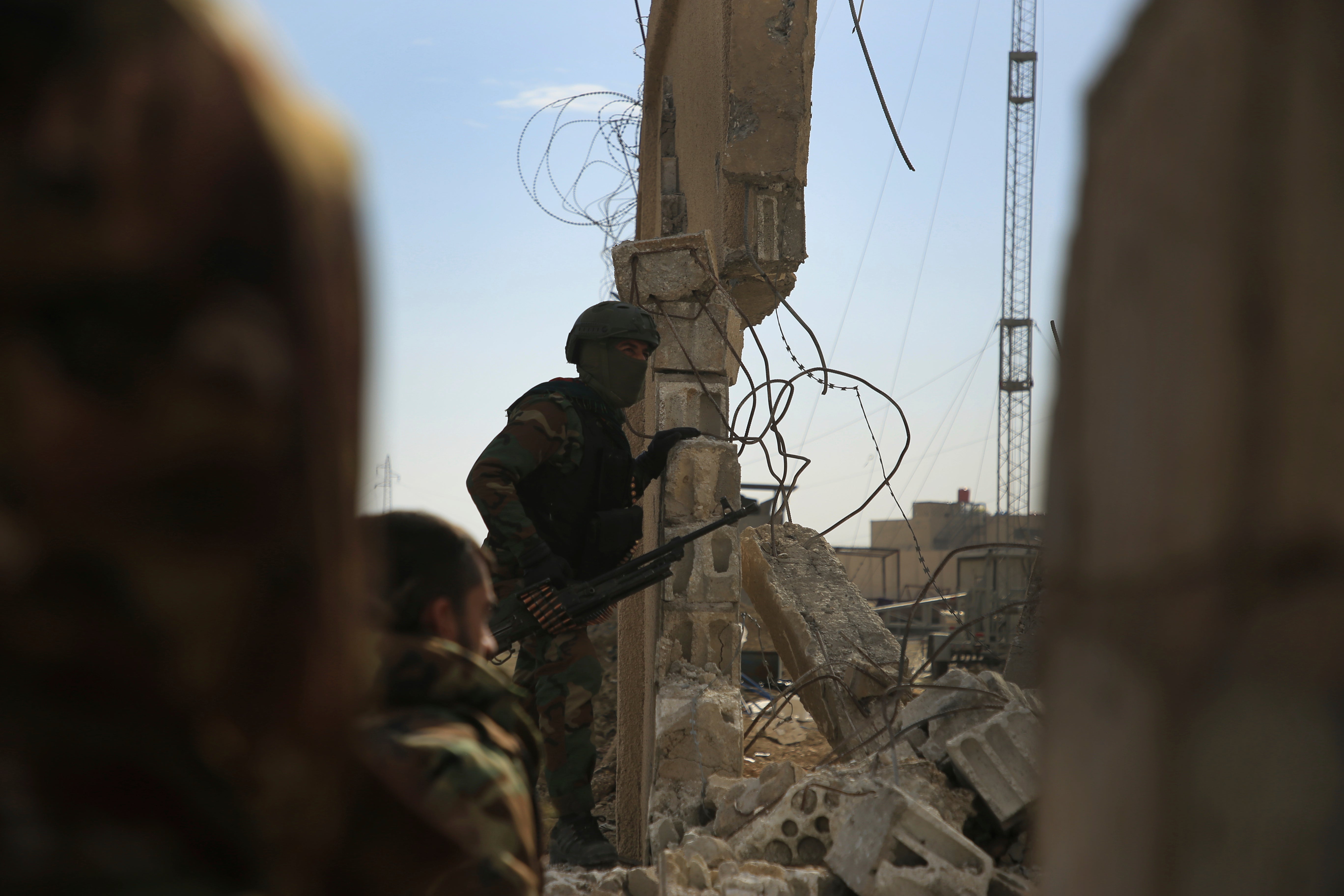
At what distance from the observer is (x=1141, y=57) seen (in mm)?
565

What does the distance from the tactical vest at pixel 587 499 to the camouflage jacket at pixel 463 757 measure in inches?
109

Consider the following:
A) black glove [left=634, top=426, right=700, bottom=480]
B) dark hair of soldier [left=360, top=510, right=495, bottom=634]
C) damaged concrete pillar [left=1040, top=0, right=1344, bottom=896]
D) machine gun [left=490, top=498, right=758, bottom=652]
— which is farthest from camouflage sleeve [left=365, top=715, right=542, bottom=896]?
black glove [left=634, top=426, right=700, bottom=480]

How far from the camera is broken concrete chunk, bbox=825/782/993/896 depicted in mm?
2598

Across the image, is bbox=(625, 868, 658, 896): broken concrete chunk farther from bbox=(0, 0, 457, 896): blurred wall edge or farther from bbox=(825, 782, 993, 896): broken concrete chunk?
bbox=(0, 0, 457, 896): blurred wall edge

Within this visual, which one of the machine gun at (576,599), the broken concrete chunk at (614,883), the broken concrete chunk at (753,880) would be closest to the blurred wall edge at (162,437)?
the broken concrete chunk at (753,880)

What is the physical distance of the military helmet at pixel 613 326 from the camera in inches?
154

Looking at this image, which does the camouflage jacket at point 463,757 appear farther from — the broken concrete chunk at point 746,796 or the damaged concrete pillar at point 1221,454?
the broken concrete chunk at point 746,796

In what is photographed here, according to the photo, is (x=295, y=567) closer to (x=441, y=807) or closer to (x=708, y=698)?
(x=441, y=807)

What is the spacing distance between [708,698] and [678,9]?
6.85 meters

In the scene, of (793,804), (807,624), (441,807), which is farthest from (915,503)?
→ (441,807)

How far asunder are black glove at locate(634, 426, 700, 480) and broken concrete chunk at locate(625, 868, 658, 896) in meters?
1.74

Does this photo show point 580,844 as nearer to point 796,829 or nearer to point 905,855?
point 796,829

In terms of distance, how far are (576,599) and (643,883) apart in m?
1.01

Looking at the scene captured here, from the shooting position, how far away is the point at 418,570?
104 cm
